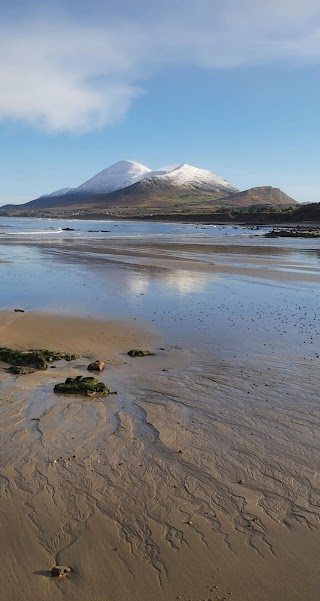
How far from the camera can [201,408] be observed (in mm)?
7359

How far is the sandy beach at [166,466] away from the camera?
4031mm

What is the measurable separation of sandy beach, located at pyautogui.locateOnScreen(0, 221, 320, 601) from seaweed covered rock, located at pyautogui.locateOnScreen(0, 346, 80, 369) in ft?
1.11

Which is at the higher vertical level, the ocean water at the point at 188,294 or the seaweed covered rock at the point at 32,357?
the seaweed covered rock at the point at 32,357

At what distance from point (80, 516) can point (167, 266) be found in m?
22.8

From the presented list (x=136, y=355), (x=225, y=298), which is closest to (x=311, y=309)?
(x=225, y=298)

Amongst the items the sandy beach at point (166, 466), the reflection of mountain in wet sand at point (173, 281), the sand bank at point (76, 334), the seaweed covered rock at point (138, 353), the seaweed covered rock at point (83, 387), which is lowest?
the reflection of mountain in wet sand at point (173, 281)

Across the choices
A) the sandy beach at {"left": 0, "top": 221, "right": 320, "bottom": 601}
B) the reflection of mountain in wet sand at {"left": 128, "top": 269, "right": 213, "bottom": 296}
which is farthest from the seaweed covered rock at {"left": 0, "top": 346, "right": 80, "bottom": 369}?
the reflection of mountain in wet sand at {"left": 128, "top": 269, "right": 213, "bottom": 296}

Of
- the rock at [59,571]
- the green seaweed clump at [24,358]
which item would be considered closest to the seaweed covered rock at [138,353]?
the green seaweed clump at [24,358]

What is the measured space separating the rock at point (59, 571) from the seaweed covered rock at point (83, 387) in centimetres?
385

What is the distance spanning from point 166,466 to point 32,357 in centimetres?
474

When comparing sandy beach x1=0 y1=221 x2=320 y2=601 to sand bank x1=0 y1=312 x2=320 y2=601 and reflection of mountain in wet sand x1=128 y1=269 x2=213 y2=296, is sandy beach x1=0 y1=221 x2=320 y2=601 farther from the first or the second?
reflection of mountain in wet sand x1=128 y1=269 x2=213 y2=296

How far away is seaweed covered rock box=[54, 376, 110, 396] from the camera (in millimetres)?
A: 7915

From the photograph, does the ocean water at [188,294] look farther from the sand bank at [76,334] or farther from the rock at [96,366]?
the rock at [96,366]

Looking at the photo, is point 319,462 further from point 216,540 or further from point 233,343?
point 233,343
